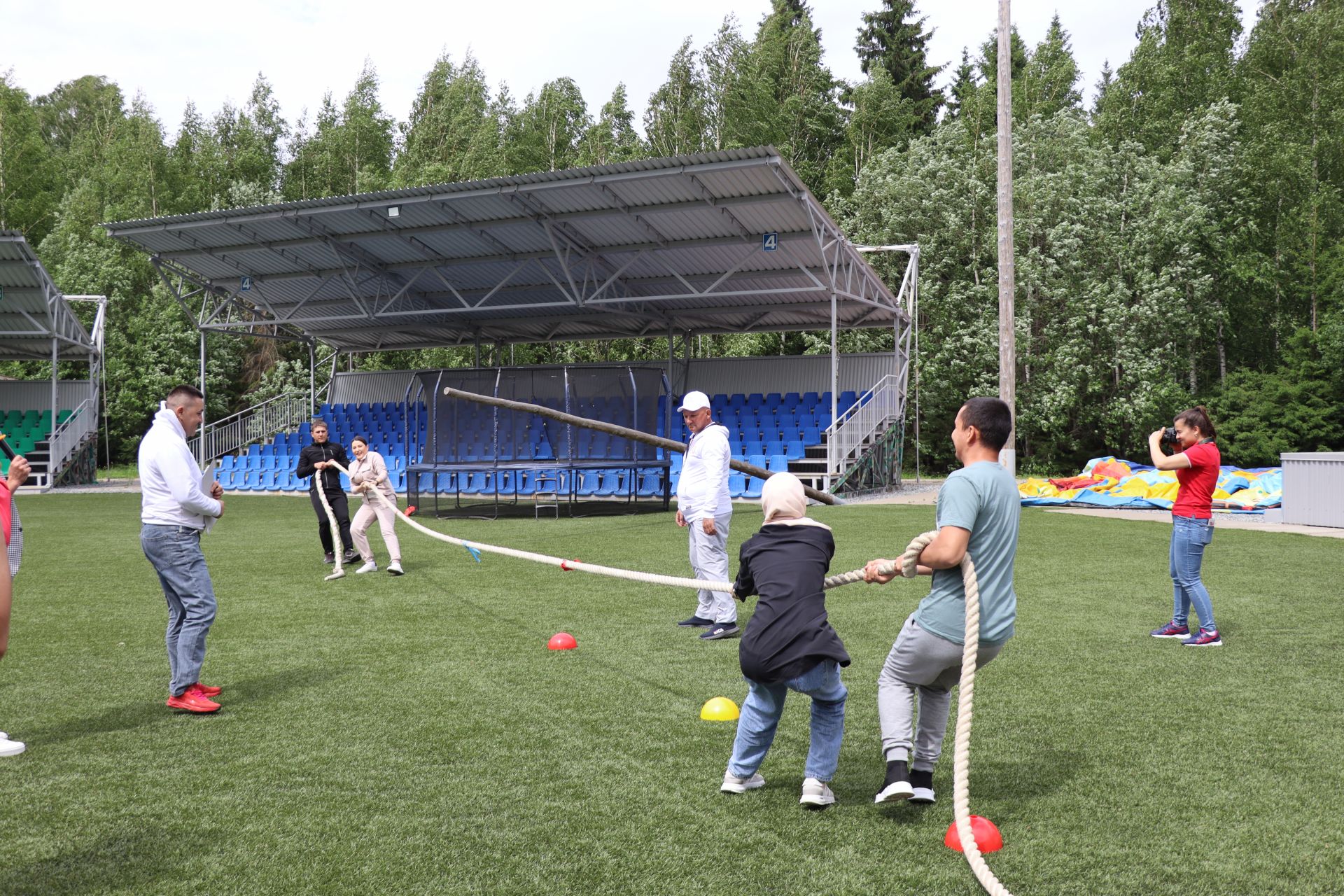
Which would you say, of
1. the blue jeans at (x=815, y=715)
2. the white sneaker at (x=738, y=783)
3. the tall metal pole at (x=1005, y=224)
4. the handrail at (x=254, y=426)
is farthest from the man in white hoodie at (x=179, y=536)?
the handrail at (x=254, y=426)

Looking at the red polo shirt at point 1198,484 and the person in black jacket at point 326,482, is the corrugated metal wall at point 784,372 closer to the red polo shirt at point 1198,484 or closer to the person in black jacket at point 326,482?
the person in black jacket at point 326,482

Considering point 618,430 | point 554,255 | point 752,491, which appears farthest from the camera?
point 554,255

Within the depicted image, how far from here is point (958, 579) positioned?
4.21 meters

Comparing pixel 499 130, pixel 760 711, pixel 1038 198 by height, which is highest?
pixel 499 130

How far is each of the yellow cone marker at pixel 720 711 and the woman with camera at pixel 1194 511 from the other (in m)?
3.86

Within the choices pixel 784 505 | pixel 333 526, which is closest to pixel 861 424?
pixel 333 526

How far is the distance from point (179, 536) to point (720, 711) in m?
3.39

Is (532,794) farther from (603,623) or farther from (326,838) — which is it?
(603,623)

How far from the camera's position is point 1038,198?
106ft

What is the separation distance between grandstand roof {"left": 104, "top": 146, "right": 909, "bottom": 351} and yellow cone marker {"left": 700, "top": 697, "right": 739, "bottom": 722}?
46.2 ft

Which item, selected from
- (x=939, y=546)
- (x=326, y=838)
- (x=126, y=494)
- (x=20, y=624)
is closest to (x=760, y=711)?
(x=939, y=546)

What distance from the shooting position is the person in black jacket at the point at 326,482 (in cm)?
1237

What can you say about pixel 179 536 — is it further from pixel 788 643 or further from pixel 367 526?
pixel 367 526

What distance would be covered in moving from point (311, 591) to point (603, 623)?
3.77 m
